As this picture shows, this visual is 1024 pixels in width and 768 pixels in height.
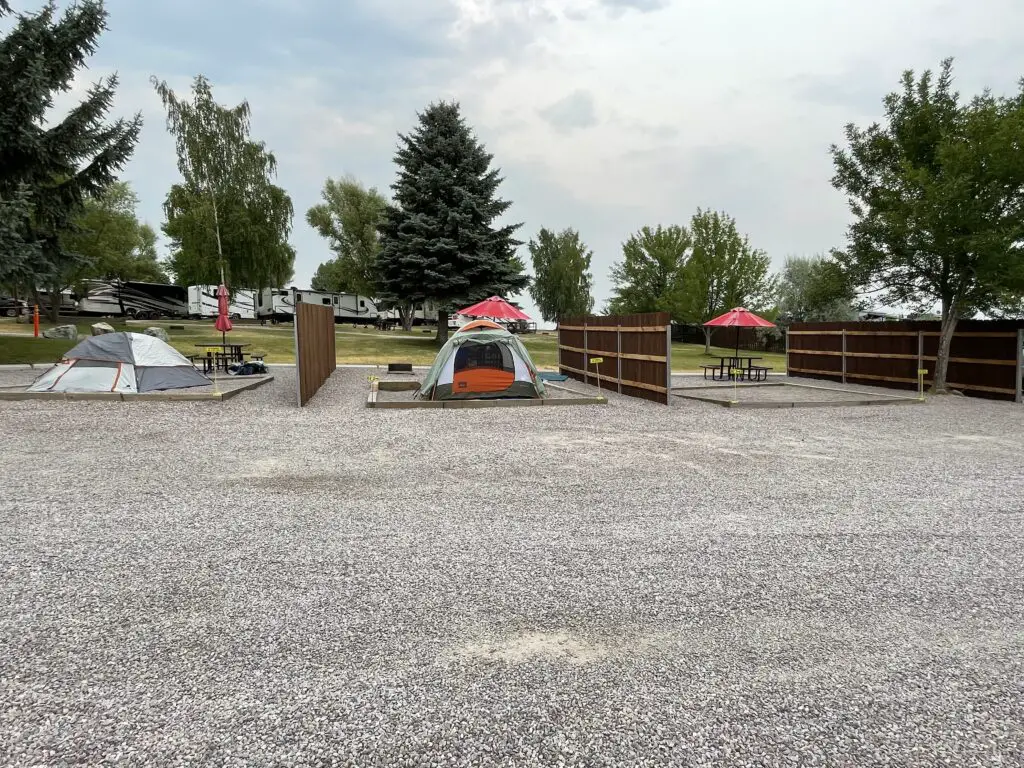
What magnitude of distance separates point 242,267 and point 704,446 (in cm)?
3163

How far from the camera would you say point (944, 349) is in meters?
14.0

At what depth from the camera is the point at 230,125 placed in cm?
3178

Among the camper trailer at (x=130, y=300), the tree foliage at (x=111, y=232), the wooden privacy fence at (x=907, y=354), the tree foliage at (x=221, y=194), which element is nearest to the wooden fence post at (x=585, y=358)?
the wooden privacy fence at (x=907, y=354)

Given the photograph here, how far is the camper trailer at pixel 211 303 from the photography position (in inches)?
1556

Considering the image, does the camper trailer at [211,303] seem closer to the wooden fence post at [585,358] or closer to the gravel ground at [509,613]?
the wooden fence post at [585,358]

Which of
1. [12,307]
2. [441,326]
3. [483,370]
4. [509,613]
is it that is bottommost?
[509,613]

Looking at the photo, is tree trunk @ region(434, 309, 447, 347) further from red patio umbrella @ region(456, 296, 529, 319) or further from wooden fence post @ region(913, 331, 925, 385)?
wooden fence post @ region(913, 331, 925, 385)

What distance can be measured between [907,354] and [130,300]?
134ft

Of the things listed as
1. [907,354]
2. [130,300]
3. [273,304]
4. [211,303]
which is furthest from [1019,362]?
[130,300]

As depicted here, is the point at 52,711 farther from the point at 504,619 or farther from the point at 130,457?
the point at 130,457

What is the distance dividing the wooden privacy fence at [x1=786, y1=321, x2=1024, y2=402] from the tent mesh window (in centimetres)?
973

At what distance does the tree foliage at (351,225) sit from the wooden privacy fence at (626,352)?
24.3 m

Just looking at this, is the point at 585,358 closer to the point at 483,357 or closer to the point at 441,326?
the point at 483,357

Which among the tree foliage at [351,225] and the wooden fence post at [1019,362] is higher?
the tree foliage at [351,225]
